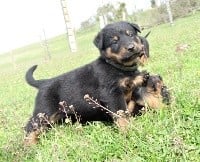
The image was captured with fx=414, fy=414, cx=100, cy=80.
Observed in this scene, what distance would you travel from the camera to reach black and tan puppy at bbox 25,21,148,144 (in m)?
5.19

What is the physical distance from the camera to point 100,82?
5.41m

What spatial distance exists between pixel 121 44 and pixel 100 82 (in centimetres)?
58

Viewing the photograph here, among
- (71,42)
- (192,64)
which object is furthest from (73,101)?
(71,42)

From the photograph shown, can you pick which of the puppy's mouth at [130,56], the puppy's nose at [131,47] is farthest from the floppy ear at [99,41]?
the puppy's nose at [131,47]

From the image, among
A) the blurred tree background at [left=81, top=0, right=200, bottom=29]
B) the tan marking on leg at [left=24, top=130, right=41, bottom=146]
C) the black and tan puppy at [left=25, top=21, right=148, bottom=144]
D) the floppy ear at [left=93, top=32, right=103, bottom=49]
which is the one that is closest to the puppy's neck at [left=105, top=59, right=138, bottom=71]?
the black and tan puppy at [left=25, top=21, right=148, bottom=144]

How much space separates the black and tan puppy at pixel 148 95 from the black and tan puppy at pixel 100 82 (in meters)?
0.23

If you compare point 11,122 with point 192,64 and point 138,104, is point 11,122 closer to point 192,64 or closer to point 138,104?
point 138,104

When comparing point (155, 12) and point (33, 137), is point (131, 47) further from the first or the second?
point (155, 12)

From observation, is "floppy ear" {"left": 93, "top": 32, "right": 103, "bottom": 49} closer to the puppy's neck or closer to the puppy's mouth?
the puppy's neck

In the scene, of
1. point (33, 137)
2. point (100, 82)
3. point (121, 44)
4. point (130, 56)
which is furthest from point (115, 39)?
point (33, 137)

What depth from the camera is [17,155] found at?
4859mm

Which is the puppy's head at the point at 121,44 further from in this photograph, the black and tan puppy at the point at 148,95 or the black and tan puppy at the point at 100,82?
the black and tan puppy at the point at 148,95

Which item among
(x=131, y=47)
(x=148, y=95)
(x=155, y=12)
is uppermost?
(x=131, y=47)

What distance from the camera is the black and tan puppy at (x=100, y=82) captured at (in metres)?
5.19
